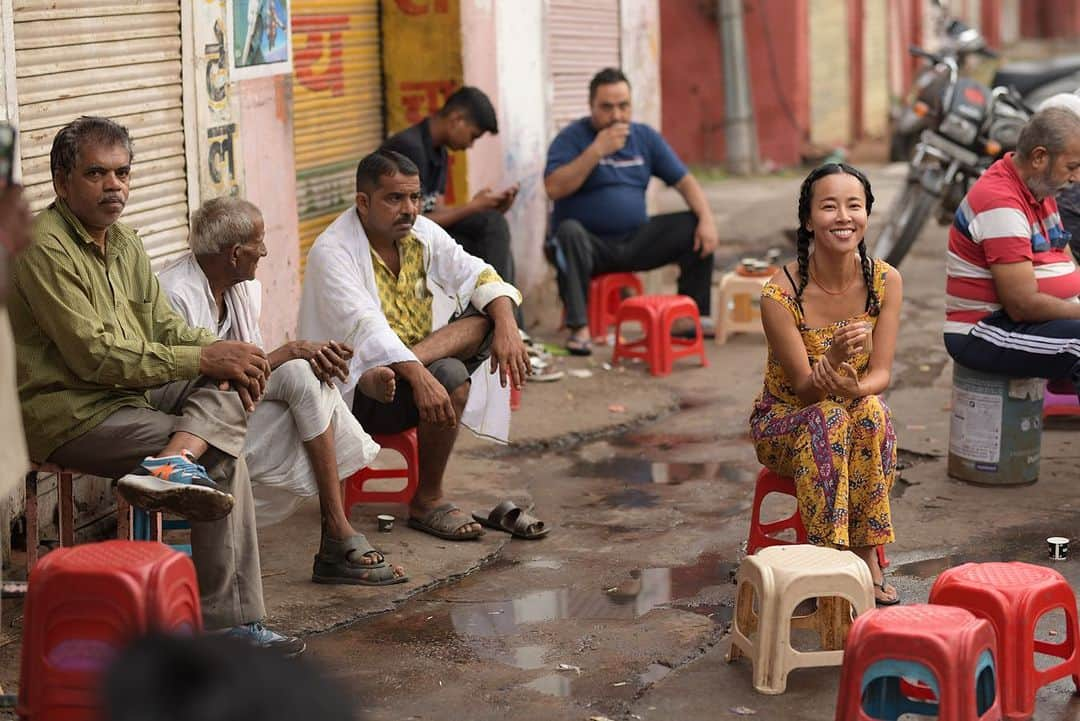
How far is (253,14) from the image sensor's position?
21.6ft

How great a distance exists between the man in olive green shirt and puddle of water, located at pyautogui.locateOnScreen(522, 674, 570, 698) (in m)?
0.71

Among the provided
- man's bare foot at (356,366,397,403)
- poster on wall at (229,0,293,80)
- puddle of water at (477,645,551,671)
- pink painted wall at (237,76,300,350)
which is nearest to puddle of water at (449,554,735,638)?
puddle of water at (477,645,551,671)

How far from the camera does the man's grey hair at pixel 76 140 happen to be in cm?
450

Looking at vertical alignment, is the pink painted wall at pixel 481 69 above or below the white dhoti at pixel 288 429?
above

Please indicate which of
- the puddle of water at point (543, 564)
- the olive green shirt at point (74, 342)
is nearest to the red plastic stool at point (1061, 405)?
the puddle of water at point (543, 564)

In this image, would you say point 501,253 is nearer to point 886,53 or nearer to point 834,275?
point 834,275

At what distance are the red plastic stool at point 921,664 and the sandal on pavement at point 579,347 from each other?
4.79 m

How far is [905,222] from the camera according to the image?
398 inches

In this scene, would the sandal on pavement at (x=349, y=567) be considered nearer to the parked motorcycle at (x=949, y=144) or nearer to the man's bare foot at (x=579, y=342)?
the man's bare foot at (x=579, y=342)

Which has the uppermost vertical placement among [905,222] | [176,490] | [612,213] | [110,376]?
[612,213]

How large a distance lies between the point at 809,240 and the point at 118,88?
253 cm

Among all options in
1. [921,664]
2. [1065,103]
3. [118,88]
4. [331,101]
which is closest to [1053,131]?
[1065,103]

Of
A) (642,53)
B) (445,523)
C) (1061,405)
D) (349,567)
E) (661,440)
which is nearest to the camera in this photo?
(349,567)

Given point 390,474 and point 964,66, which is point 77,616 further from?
point 964,66
